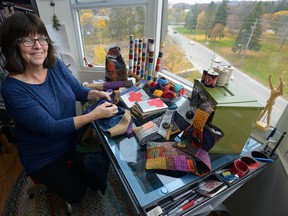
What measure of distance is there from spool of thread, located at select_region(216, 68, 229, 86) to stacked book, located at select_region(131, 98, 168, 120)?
Answer: 0.34 m

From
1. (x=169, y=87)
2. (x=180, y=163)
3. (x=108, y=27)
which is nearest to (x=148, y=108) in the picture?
(x=169, y=87)

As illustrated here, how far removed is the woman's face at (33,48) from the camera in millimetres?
867

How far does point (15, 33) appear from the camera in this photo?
0.84 meters

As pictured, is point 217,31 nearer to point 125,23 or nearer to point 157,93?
point 157,93

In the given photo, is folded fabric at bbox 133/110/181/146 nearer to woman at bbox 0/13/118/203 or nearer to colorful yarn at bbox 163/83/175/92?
woman at bbox 0/13/118/203

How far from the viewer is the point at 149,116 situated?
3.32 ft

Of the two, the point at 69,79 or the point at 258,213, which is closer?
the point at 258,213

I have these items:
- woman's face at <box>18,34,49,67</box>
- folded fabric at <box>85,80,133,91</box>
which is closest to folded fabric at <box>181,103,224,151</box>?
folded fabric at <box>85,80,133,91</box>

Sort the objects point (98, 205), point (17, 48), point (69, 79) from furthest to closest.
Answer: point (98, 205), point (69, 79), point (17, 48)

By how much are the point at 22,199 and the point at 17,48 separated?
3.76ft

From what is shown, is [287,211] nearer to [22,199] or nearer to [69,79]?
[69,79]

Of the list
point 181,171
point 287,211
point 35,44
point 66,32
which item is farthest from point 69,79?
point 287,211

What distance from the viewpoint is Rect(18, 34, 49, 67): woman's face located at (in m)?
0.87

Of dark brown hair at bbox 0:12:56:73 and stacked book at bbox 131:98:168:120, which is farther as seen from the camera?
stacked book at bbox 131:98:168:120
